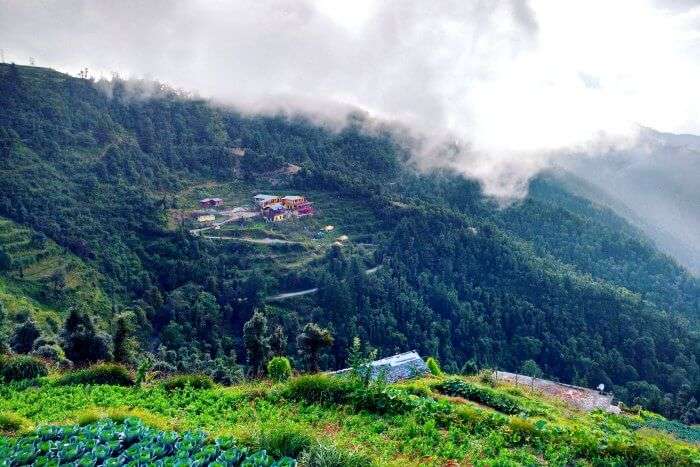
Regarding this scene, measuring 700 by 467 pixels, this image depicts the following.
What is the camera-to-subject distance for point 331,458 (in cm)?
862

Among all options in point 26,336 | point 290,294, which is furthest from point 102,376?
point 290,294

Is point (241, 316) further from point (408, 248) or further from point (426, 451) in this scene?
point (426, 451)

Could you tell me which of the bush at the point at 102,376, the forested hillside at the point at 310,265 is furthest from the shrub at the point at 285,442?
the forested hillside at the point at 310,265

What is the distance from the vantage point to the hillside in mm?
9336

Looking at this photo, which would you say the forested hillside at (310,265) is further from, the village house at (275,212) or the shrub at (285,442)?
the shrub at (285,442)

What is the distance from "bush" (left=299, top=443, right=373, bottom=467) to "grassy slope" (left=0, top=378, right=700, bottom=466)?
0.63m

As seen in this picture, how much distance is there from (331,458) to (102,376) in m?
10.6

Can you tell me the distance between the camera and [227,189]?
80.2 metres

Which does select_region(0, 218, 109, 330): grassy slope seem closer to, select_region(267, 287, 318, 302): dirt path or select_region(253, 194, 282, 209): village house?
select_region(267, 287, 318, 302): dirt path

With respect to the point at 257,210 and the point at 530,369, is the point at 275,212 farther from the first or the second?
the point at 530,369

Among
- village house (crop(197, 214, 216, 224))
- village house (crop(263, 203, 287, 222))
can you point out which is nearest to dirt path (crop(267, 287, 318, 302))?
village house (crop(263, 203, 287, 222))

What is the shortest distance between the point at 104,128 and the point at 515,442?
3164 inches

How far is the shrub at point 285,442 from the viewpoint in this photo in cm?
938

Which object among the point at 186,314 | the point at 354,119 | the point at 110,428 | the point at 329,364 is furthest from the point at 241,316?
the point at 354,119
